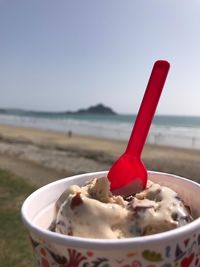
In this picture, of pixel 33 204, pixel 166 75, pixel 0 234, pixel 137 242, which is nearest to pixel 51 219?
pixel 33 204

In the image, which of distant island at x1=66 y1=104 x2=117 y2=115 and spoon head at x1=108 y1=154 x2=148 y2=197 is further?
distant island at x1=66 y1=104 x2=117 y2=115

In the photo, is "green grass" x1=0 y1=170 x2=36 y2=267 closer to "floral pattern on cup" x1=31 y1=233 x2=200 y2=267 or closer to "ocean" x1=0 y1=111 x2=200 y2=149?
"floral pattern on cup" x1=31 y1=233 x2=200 y2=267

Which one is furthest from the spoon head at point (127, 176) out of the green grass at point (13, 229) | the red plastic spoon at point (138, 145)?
the green grass at point (13, 229)

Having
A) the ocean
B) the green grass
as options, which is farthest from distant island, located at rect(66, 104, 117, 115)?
the green grass

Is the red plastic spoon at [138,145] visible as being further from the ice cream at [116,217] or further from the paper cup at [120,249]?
the paper cup at [120,249]

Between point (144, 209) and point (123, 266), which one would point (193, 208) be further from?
point (123, 266)

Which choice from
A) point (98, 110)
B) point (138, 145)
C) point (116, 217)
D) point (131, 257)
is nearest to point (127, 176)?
point (138, 145)
